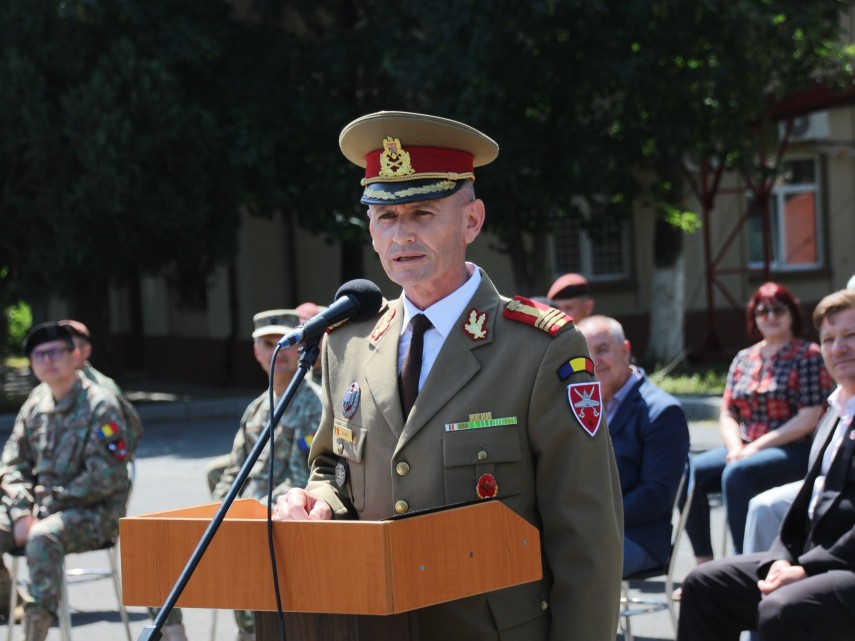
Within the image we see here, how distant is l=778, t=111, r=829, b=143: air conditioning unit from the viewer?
70.1 feet

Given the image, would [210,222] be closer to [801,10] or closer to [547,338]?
[801,10]

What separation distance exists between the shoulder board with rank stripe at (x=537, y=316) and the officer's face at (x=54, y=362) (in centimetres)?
381

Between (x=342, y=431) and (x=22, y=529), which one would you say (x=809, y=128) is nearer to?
(x=22, y=529)

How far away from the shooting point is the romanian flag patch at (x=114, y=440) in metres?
5.88

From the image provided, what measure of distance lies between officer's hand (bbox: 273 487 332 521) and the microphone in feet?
1.14

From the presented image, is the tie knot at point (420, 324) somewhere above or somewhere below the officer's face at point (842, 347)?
above

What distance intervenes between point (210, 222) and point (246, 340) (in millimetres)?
3277

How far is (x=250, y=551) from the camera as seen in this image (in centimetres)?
229

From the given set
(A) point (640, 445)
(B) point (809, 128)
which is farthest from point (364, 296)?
(B) point (809, 128)

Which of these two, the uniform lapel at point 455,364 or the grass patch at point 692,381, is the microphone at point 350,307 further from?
the grass patch at point 692,381

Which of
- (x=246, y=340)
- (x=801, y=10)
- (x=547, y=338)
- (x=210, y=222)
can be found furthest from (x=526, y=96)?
(x=547, y=338)

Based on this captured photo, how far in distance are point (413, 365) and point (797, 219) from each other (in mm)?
21323

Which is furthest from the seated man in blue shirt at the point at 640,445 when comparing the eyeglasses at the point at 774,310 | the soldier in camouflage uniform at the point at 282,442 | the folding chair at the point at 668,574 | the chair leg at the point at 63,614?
the chair leg at the point at 63,614

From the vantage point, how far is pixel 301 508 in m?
2.48
